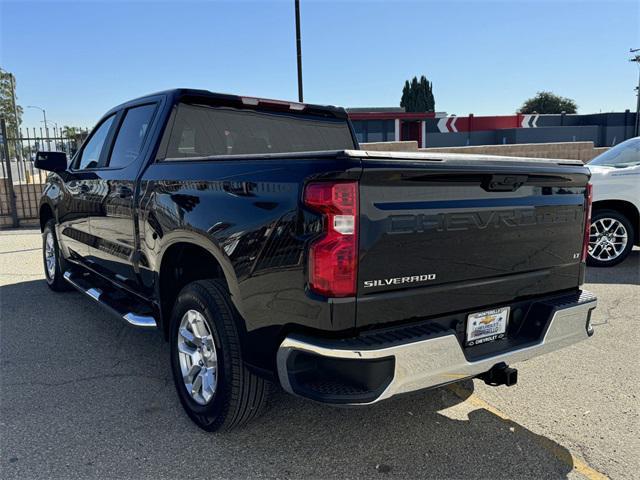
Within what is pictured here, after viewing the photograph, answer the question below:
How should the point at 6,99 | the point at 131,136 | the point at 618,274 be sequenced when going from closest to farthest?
1. the point at 131,136
2. the point at 618,274
3. the point at 6,99

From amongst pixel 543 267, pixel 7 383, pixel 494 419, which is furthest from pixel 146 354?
pixel 543 267

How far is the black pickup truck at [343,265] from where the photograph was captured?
2188 millimetres

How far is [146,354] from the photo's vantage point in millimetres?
4145

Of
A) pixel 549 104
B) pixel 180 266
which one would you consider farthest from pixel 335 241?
pixel 549 104

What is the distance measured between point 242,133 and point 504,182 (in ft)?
7.07

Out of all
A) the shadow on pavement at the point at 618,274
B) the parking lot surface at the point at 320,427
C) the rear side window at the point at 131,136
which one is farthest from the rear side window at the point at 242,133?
the shadow on pavement at the point at 618,274

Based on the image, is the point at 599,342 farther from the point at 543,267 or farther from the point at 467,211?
the point at 467,211

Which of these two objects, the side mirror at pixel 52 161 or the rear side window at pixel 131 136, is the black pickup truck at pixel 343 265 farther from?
the side mirror at pixel 52 161

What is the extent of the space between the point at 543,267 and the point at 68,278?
4.44 m

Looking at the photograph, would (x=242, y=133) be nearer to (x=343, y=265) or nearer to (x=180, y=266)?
(x=180, y=266)

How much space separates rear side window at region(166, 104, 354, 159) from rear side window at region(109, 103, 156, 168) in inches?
Answer: 12.0

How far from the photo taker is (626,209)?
6.97 meters

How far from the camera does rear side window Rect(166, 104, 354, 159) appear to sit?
377 centimetres

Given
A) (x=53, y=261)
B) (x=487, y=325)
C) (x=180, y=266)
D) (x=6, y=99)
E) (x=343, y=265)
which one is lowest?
(x=53, y=261)
